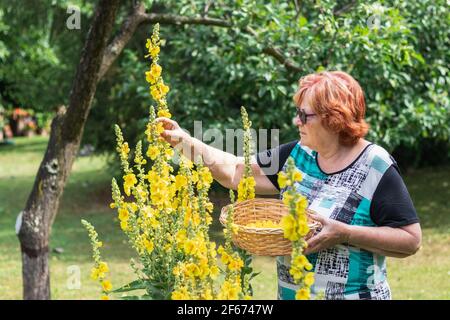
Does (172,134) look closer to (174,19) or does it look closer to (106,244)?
(174,19)

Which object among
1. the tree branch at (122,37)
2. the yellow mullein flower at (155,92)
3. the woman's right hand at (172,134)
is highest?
the tree branch at (122,37)

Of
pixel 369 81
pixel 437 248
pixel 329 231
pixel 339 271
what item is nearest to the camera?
pixel 329 231

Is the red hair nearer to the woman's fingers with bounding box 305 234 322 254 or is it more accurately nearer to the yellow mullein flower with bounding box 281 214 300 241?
the woman's fingers with bounding box 305 234 322 254

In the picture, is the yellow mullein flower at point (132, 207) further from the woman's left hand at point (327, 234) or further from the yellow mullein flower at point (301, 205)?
the yellow mullein flower at point (301, 205)

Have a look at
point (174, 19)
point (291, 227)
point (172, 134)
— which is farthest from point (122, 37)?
point (291, 227)

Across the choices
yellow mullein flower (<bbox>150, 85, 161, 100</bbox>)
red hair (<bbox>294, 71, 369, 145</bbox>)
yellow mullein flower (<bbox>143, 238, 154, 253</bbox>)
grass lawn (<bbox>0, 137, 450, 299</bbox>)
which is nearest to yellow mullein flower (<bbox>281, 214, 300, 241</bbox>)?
yellow mullein flower (<bbox>143, 238, 154, 253</bbox>)

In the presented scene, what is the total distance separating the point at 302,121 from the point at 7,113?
805 inches

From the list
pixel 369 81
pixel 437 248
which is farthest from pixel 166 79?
pixel 437 248

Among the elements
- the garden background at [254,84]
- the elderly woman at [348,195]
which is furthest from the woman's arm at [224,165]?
the garden background at [254,84]

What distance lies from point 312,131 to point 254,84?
4535 mm

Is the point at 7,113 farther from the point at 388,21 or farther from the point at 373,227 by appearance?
the point at 373,227

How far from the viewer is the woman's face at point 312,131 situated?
232cm

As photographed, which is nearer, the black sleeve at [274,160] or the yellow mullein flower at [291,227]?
Answer: the yellow mullein flower at [291,227]
